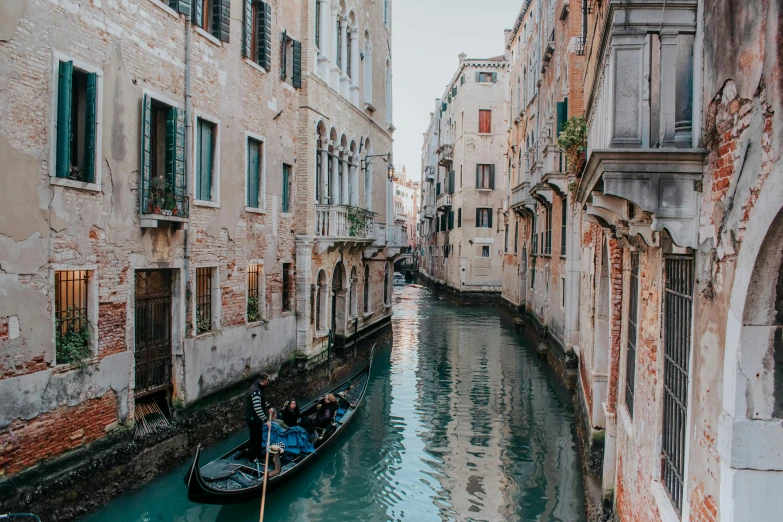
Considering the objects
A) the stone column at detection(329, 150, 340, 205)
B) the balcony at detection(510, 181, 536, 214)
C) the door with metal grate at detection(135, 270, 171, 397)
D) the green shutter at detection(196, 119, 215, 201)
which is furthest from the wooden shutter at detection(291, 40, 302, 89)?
the balcony at detection(510, 181, 536, 214)

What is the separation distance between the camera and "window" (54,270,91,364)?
7160 mm

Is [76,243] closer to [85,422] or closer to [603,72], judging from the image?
[85,422]

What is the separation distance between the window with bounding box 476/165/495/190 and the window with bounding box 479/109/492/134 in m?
2.03

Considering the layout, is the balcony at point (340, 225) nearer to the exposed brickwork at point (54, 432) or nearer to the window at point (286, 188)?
the window at point (286, 188)

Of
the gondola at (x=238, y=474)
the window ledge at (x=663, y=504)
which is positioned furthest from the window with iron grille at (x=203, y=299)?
the window ledge at (x=663, y=504)

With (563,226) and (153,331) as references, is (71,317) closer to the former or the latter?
(153,331)

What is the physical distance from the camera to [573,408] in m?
12.6

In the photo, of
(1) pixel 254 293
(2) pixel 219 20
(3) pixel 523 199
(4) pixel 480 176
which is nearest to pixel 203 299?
(1) pixel 254 293

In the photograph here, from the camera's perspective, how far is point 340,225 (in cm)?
1532

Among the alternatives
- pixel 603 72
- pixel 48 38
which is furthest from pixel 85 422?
pixel 603 72

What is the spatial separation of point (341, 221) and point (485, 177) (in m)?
21.5

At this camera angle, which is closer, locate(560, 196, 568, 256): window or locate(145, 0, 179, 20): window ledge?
locate(145, 0, 179, 20): window ledge

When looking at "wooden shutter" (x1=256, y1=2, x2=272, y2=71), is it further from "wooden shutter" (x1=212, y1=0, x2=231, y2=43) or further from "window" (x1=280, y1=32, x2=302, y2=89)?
"wooden shutter" (x1=212, y1=0, x2=231, y2=43)

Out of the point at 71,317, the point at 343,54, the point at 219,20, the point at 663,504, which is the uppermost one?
the point at 343,54
